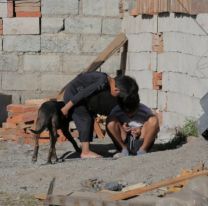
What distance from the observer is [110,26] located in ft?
45.3

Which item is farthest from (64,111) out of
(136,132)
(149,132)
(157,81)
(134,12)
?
(134,12)

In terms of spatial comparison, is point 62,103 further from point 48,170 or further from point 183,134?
point 183,134

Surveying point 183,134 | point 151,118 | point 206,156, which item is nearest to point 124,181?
point 206,156

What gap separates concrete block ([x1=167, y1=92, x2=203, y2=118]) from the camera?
36.6 feet

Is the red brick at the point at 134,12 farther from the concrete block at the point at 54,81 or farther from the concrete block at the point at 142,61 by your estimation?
the concrete block at the point at 54,81

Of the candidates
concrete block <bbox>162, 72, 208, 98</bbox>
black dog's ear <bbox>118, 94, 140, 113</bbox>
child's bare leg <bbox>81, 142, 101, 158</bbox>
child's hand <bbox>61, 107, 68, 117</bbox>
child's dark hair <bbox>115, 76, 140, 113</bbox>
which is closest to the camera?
child's dark hair <bbox>115, 76, 140, 113</bbox>

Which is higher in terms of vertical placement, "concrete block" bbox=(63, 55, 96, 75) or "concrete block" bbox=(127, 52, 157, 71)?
"concrete block" bbox=(127, 52, 157, 71)

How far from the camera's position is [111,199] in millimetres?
7195

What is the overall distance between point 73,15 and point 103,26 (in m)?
0.55

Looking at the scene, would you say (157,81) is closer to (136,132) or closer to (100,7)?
(100,7)

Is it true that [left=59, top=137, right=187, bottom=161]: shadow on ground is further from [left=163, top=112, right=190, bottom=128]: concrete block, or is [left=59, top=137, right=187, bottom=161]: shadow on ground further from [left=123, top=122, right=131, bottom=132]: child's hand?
[left=163, top=112, right=190, bottom=128]: concrete block

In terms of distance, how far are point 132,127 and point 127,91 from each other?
57 cm

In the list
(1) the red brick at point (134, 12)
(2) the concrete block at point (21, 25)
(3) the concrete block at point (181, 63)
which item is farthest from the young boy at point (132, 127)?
(2) the concrete block at point (21, 25)

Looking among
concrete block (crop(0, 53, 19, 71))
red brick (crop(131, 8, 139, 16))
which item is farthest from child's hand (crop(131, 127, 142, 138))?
concrete block (crop(0, 53, 19, 71))
